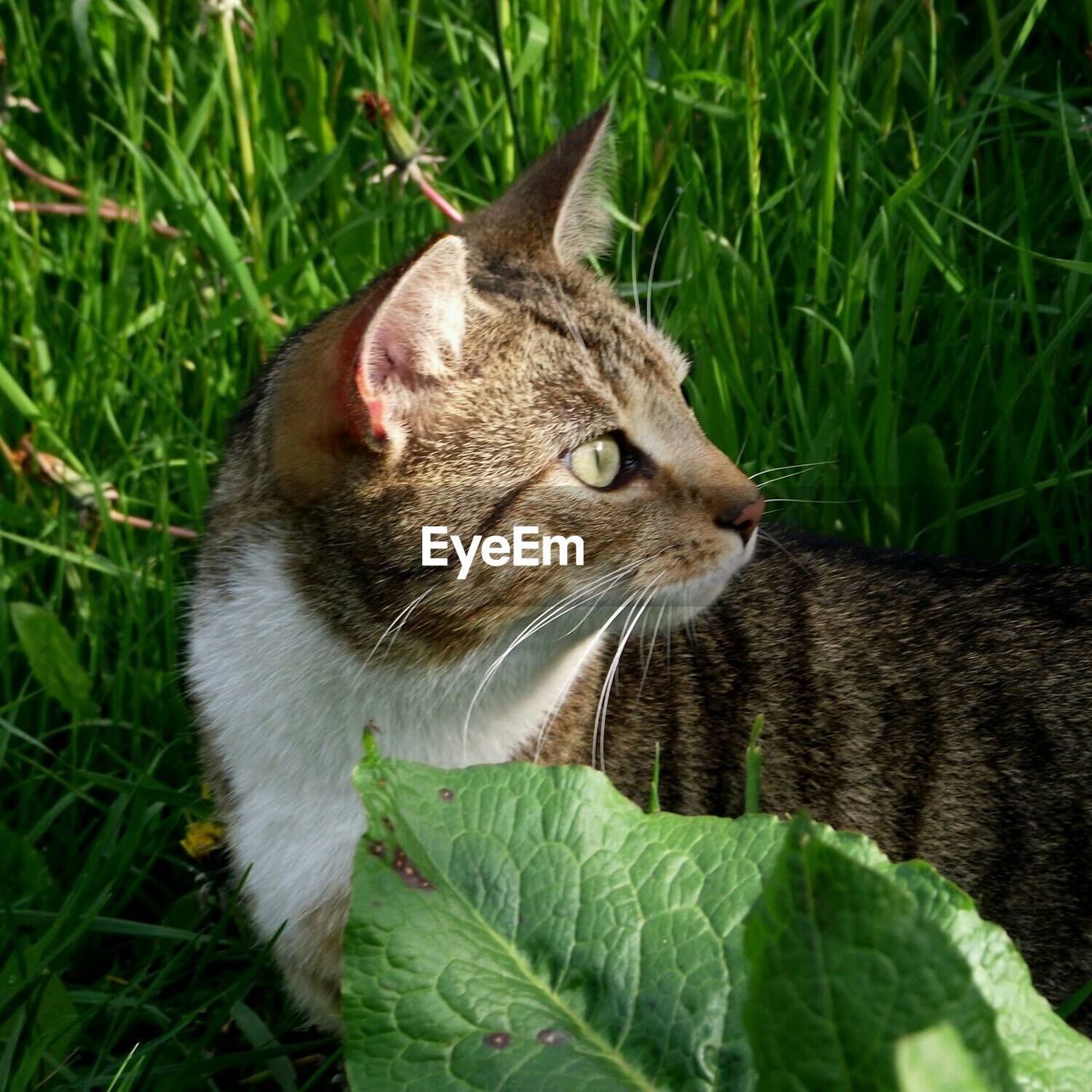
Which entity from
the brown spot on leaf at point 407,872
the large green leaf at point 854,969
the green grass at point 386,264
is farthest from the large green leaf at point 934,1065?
the green grass at point 386,264

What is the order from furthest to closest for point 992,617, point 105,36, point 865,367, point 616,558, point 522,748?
1. point 105,36
2. point 865,367
3. point 992,617
4. point 522,748
5. point 616,558

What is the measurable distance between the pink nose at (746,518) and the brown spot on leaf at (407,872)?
94 centimetres

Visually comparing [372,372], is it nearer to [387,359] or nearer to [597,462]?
[387,359]

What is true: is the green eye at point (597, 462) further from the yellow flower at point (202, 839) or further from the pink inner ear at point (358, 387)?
the yellow flower at point (202, 839)

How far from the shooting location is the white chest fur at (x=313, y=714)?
2.14m

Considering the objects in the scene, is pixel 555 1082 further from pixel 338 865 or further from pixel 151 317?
pixel 151 317

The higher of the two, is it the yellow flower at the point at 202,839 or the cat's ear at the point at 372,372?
the cat's ear at the point at 372,372

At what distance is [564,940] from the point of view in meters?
1.31

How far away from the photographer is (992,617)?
7.85 ft

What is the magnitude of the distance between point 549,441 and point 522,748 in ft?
1.59

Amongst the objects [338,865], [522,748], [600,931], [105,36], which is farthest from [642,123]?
[600,931]

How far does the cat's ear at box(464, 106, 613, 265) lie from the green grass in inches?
14.9

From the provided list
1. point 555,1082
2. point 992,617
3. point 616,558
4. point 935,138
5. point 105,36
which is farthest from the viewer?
point 105,36

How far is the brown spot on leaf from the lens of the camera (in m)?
1.32
